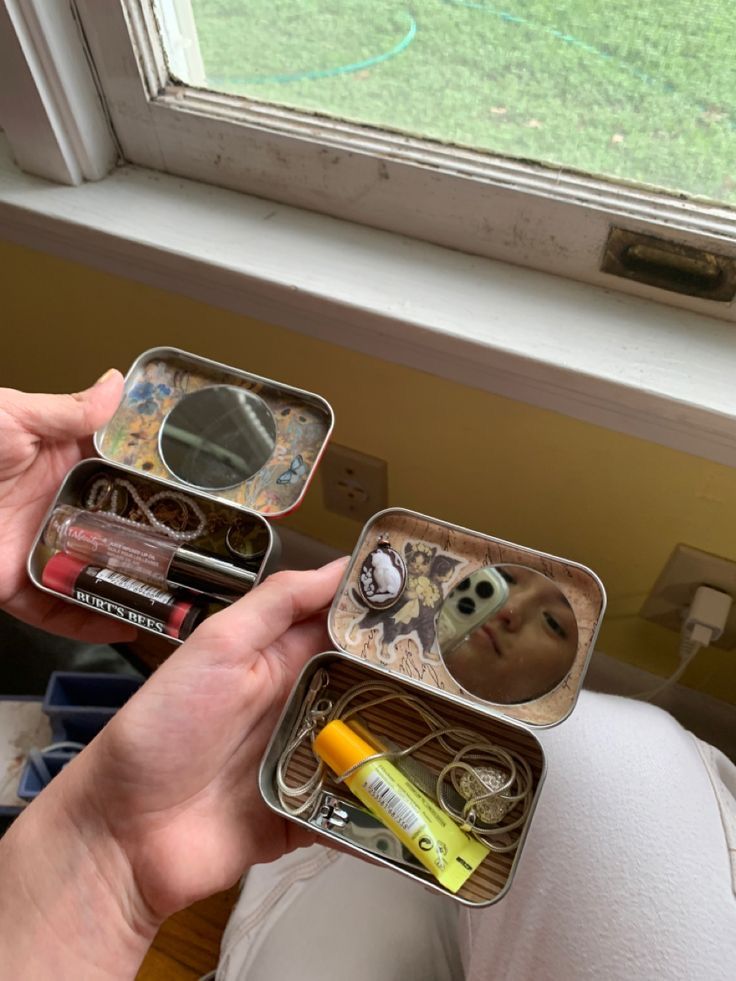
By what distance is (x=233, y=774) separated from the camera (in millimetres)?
582

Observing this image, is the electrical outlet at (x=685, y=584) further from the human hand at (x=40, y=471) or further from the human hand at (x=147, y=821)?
the human hand at (x=40, y=471)

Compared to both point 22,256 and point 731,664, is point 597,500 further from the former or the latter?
point 22,256

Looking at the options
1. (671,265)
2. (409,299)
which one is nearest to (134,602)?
(409,299)

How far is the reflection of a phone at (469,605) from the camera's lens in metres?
0.57

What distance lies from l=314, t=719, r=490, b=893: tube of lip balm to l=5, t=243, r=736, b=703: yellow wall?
1.06 ft

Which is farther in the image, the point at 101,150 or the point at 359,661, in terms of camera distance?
the point at 101,150

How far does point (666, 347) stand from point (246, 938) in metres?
0.67

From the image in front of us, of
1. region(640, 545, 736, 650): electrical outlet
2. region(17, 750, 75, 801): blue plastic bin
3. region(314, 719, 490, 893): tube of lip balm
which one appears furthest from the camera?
region(17, 750, 75, 801): blue plastic bin

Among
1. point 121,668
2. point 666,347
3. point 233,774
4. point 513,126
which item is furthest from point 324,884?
point 513,126

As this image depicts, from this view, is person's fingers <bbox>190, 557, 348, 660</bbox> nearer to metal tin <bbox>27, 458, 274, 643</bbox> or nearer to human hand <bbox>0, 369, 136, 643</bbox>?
metal tin <bbox>27, 458, 274, 643</bbox>

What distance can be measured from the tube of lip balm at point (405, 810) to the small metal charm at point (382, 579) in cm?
9

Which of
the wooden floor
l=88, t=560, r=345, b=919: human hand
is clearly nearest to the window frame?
l=88, t=560, r=345, b=919: human hand

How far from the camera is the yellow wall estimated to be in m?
0.70

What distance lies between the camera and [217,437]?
66 centimetres
